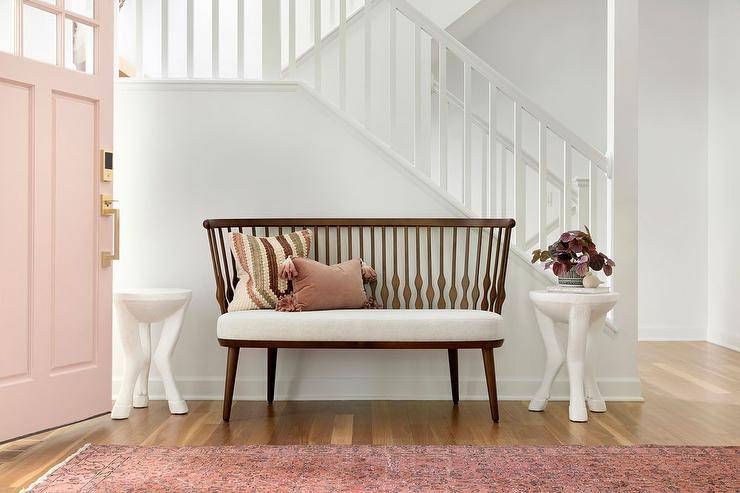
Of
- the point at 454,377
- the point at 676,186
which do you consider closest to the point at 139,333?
the point at 454,377

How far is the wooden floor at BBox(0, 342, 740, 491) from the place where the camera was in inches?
101

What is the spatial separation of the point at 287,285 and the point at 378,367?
2.21 ft

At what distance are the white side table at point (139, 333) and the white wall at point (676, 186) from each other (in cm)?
398

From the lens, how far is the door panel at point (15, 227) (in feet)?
8.21

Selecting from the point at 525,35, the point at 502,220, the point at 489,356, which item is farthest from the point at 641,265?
the point at 489,356

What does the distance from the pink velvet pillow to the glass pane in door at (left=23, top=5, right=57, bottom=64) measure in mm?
1312

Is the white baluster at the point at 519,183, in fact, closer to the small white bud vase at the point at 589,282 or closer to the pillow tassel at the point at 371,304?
the small white bud vase at the point at 589,282

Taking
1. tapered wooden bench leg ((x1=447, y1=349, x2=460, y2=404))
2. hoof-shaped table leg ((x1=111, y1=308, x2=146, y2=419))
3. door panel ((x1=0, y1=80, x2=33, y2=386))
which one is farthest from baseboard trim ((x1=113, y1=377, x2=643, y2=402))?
door panel ((x1=0, y1=80, x2=33, y2=386))

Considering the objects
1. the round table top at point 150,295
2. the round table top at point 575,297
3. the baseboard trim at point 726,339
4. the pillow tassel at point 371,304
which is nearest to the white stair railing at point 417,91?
the round table top at point 575,297

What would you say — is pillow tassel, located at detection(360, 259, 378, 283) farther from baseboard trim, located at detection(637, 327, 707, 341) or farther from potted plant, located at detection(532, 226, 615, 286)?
baseboard trim, located at detection(637, 327, 707, 341)

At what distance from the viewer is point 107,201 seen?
2.89m

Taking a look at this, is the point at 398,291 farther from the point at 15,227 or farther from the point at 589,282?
the point at 15,227

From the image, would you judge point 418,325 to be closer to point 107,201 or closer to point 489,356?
point 489,356

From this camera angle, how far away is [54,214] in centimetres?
268
